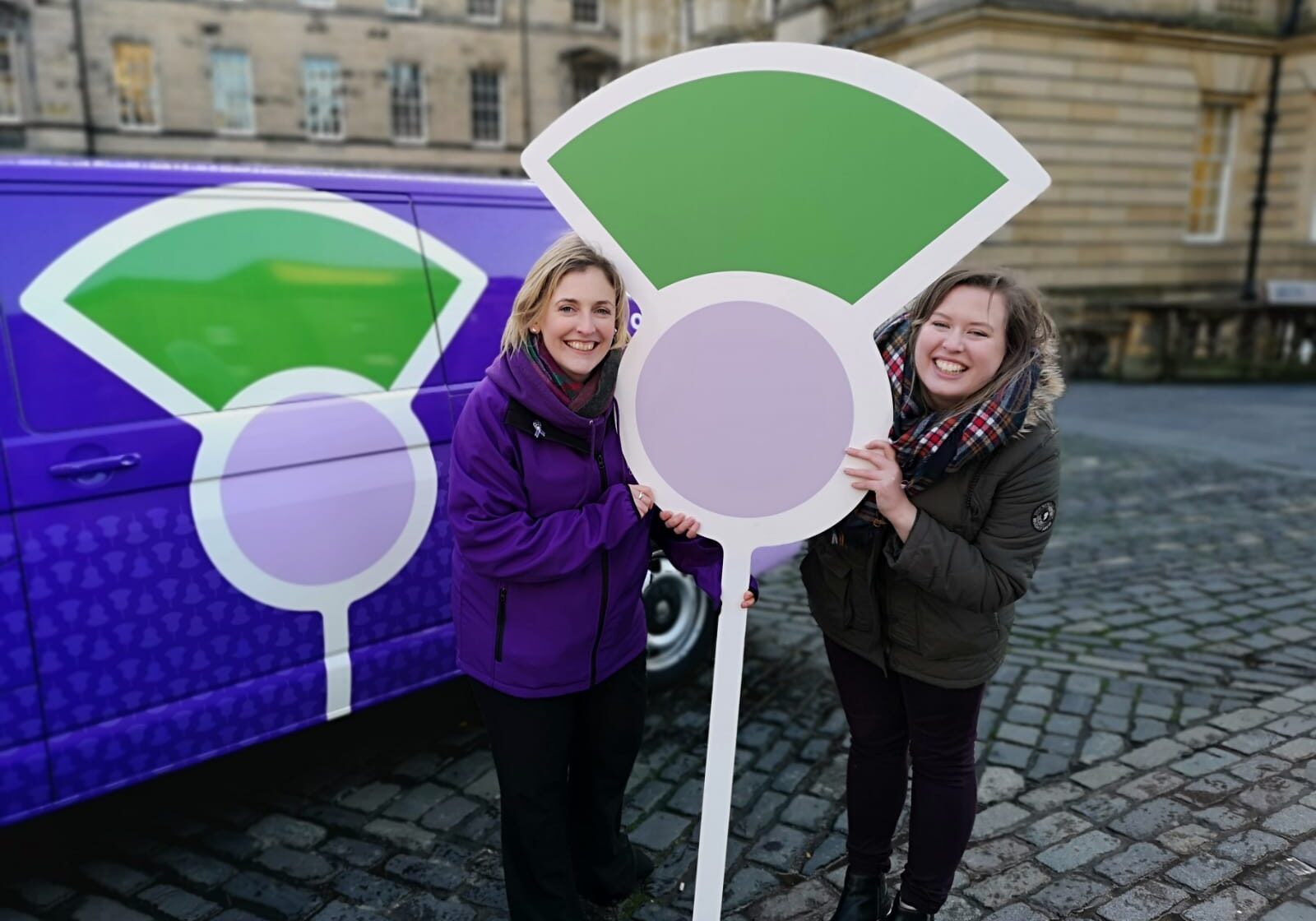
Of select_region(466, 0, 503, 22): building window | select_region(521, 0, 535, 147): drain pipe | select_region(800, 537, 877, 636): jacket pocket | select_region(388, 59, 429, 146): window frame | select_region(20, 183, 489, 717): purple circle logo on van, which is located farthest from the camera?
select_region(521, 0, 535, 147): drain pipe

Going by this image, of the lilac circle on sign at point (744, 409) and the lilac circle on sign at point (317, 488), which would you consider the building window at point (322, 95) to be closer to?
the lilac circle on sign at point (317, 488)

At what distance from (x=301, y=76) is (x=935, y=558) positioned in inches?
1508

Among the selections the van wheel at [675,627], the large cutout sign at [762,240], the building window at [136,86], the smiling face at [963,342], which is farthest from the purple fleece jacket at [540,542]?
the building window at [136,86]

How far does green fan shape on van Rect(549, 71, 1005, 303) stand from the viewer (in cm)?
185

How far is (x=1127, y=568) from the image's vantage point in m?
5.67

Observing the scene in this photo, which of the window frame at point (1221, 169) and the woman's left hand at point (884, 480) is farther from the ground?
the window frame at point (1221, 169)

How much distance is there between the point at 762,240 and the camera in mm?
1943

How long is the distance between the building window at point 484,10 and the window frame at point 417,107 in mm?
3003

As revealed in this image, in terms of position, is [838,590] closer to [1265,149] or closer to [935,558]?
[935,558]

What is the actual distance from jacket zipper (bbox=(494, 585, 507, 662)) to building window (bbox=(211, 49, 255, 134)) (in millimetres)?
37318

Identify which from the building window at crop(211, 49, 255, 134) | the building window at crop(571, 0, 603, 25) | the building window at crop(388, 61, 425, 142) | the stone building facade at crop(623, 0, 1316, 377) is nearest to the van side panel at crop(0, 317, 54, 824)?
the stone building facade at crop(623, 0, 1316, 377)

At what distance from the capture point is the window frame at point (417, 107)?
3606 centimetres

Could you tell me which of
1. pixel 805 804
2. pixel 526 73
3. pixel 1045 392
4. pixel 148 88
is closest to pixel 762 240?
pixel 1045 392

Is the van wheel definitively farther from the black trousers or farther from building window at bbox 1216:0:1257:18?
building window at bbox 1216:0:1257:18
